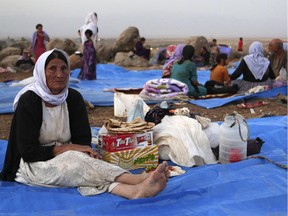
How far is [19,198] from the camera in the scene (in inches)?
91.4

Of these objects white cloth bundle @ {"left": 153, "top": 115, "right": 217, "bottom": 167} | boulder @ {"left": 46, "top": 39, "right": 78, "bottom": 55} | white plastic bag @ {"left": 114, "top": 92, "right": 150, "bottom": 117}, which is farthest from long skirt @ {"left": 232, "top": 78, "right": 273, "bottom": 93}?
boulder @ {"left": 46, "top": 39, "right": 78, "bottom": 55}

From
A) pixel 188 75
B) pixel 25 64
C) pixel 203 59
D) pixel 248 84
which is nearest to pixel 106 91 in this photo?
pixel 188 75

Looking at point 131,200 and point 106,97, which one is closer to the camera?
point 131,200

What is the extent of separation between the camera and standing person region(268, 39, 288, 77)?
7.15 meters

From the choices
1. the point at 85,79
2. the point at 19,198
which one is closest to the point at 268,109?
the point at 19,198

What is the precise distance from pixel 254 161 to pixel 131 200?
4.03ft

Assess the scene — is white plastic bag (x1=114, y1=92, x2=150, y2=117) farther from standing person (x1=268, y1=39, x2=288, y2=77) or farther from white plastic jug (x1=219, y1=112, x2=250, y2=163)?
standing person (x1=268, y1=39, x2=288, y2=77)

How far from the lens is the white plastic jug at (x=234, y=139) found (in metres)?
3.03

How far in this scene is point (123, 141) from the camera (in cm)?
290

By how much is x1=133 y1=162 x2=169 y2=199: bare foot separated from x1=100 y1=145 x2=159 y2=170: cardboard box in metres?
0.65

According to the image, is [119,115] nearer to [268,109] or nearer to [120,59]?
[268,109]

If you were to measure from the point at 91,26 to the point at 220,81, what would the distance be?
4.13 metres

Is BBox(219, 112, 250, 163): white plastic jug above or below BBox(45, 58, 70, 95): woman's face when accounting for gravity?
below

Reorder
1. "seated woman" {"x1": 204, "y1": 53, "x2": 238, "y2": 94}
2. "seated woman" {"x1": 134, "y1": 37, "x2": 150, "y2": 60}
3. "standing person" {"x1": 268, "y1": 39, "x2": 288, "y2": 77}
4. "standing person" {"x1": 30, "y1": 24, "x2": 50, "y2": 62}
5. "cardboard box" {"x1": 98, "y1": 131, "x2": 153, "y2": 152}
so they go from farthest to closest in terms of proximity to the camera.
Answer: "seated woman" {"x1": 134, "y1": 37, "x2": 150, "y2": 60}
"standing person" {"x1": 30, "y1": 24, "x2": 50, "y2": 62}
"standing person" {"x1": 268, "y1": 39, "x2": 288, "y2": 77}
"seated woman" {"x1": 204, "y1": 53, "x2": 238, "y2": 94}
"cardboard box" {"x1": 98, "y1": 131, "x2": 153, "y2": 152}
